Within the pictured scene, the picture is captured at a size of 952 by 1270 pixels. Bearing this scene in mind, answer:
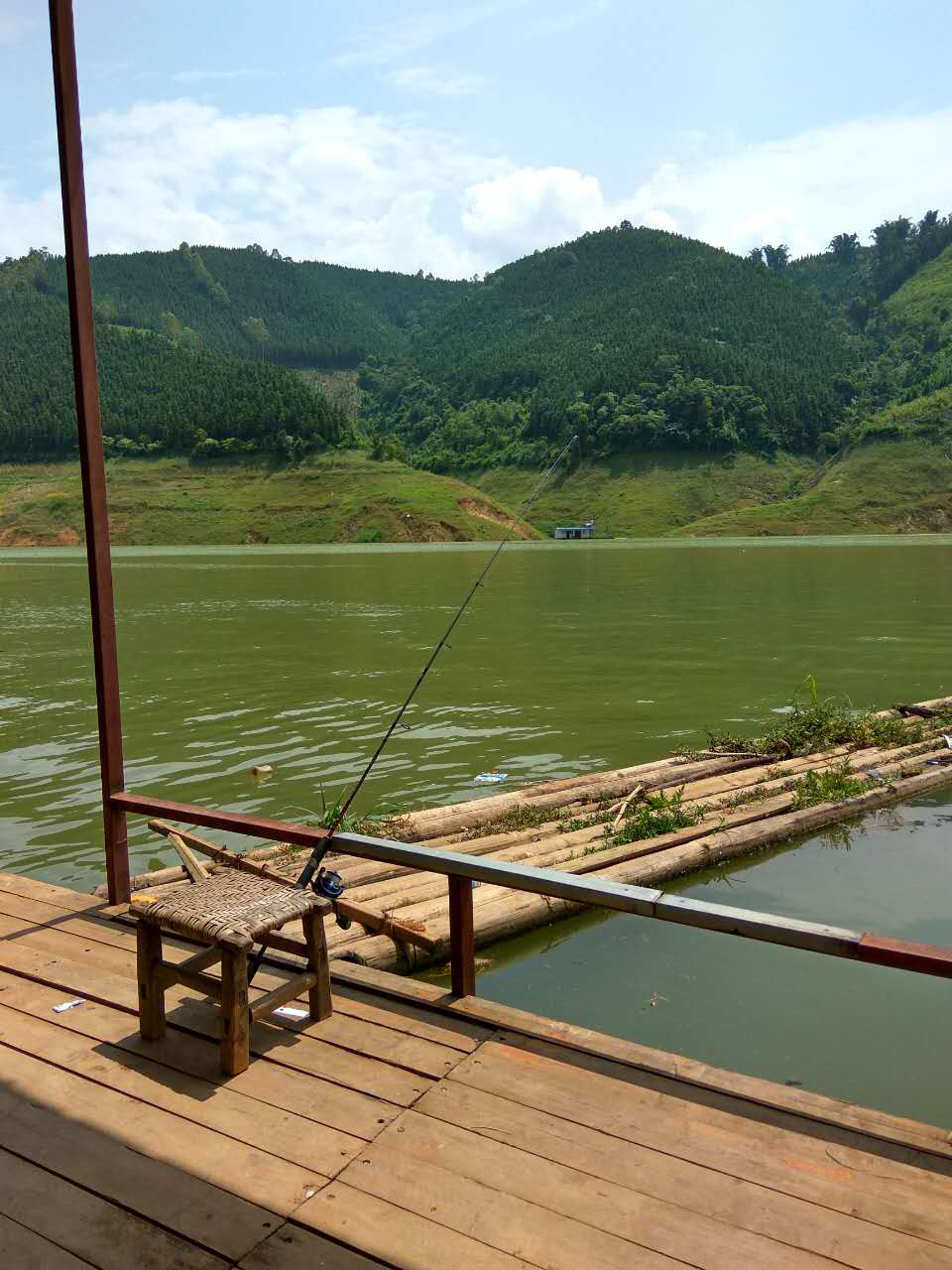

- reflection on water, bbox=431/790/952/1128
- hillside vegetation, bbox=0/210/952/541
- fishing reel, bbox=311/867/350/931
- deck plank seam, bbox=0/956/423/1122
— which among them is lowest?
reflection on water, bbox=431/790/952/1128

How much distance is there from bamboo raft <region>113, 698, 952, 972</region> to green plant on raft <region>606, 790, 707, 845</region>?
64 millimetres

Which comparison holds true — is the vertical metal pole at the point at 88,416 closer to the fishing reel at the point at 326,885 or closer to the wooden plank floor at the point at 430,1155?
the wooden plank floor at the point at 430,1155

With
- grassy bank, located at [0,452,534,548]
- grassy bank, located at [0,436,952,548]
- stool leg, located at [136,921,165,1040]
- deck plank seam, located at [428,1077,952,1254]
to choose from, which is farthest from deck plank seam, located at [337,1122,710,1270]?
grassy bank, located at [0,436,952,548]

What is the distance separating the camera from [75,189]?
16.9ft

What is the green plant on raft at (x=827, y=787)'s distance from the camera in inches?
364

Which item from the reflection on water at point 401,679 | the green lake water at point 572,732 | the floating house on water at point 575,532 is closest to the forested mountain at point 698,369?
the floating house on water at point 575,532

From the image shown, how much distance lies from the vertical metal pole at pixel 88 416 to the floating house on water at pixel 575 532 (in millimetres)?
103078

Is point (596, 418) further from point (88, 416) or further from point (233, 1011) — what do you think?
point (233, 1011)

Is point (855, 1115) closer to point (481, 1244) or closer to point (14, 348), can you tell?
point (481, 1244)

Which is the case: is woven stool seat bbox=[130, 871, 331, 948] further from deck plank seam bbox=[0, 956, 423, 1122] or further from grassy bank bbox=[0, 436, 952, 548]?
grassy bank bbox=[0, 436, 952, 548]

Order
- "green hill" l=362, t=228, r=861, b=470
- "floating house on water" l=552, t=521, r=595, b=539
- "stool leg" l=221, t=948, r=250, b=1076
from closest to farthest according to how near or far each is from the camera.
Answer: "stool leg" l=221, t=948, r=250, b=1076 → "floating house on water" l=552, t=521, r=595, b=539 → "green hill" l=362, t=228, r=861, b=470

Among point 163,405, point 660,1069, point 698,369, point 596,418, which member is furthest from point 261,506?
point 660,1069

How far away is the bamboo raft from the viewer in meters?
6.12

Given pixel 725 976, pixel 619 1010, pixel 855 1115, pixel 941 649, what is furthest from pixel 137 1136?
pixel 941 649
